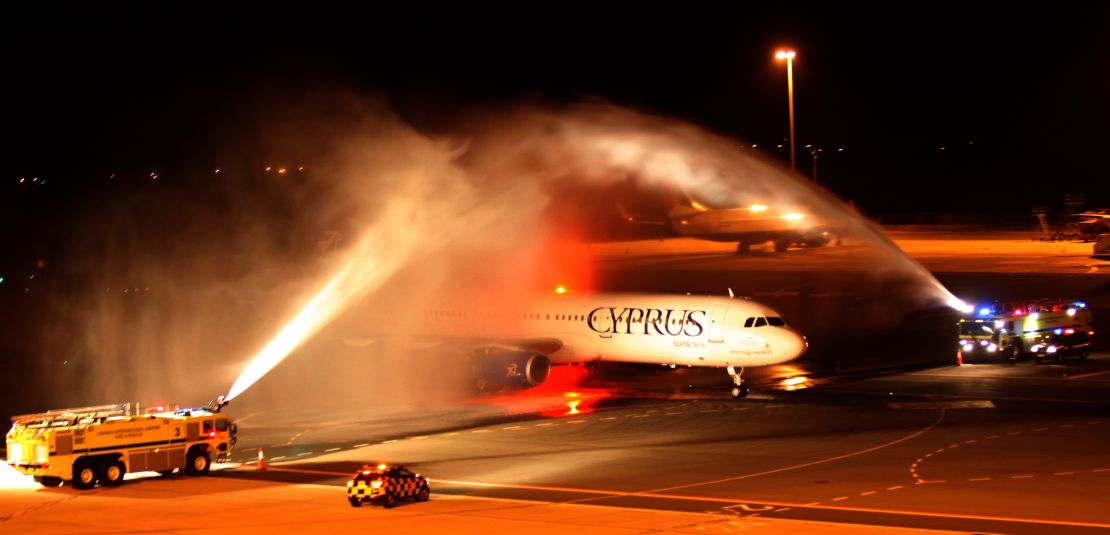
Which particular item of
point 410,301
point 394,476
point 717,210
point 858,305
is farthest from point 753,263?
point 394,476

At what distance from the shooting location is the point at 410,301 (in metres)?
57.6

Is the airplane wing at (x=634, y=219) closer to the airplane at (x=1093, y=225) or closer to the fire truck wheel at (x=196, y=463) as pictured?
the airplane at (x=1093, y=225)

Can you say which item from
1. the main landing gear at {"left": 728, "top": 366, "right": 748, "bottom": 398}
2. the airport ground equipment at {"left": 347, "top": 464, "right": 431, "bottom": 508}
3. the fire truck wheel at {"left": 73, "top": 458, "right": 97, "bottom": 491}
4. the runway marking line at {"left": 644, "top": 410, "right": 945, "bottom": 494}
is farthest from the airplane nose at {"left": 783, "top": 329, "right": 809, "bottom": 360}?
the fire truck wheel at {"left": 73, "top": 458, "right": 97, "bottom": 491}

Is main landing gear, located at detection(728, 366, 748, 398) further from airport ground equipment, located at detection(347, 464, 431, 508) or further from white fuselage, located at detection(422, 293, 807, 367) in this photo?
airport ground equipment, located at detection(347, 464, 431, 508)

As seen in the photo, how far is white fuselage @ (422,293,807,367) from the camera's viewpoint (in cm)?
4569

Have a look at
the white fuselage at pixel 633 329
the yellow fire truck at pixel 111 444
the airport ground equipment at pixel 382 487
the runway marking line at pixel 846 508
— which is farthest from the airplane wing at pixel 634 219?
the airport ground equipment at pixel 382 487

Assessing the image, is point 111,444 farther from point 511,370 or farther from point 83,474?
point 511,370

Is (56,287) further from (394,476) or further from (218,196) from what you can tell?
(394,476)

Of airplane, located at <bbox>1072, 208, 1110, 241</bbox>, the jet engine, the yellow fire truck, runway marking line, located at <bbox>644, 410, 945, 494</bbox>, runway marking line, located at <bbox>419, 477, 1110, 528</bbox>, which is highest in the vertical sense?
airplane, located at <bbox>1072, 208, 1110, 241</bbox>

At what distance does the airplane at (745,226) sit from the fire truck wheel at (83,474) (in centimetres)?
6586

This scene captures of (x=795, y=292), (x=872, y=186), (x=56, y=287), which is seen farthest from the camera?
(x=872, y=186)

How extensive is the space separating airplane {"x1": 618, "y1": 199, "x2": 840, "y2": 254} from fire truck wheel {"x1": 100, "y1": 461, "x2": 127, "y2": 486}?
65294mm

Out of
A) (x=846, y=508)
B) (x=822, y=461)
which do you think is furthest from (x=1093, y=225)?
(x=846, y=508)

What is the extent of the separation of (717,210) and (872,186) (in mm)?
74318
